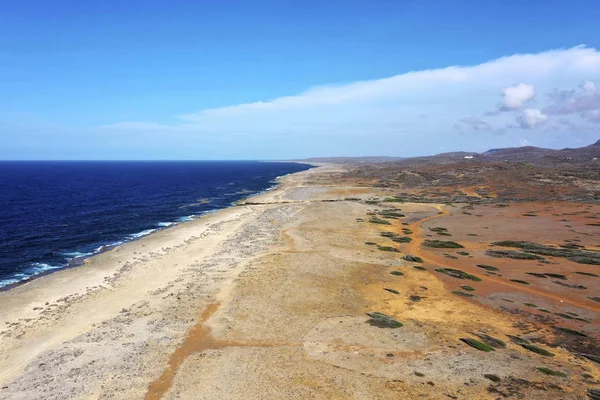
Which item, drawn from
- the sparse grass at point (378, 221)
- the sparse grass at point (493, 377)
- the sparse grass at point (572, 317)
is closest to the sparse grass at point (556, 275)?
the sparse grass at point (572, 317)

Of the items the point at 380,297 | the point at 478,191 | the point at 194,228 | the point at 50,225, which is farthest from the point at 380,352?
the point at 478,191

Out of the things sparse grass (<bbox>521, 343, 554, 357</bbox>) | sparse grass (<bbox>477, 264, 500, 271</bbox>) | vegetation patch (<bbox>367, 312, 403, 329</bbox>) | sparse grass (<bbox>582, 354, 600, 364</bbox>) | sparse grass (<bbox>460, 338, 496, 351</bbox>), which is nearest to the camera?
sparse grass (<bbox>582, 354, 600, 364</bbox>)

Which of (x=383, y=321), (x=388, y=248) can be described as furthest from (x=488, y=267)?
(x=383, y=321)

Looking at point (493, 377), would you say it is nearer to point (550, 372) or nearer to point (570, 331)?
point (550, 372)

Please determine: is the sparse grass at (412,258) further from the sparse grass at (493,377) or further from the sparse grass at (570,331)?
the sparse grass at (493,377)

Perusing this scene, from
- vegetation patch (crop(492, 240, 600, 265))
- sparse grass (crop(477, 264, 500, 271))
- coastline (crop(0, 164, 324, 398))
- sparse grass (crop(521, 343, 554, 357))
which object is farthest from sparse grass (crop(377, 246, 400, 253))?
sparse grass (crop(521, 343, 554, 357))

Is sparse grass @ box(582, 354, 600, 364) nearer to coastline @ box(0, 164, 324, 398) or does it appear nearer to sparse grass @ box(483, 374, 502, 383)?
sparse grass @ box(483, 374, 502, 383)
